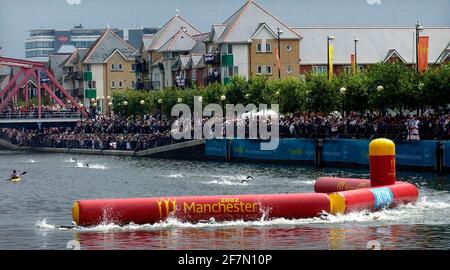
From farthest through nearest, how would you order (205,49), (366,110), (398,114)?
(205,49) < (366,110) < (398,114)

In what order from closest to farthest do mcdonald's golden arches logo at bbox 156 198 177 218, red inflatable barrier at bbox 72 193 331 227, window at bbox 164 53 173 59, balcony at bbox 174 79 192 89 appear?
red inflatable barrier at bbox 72 193 331 227 → mcdonald's golden arches logo at bbox 156 198 177 218 → balcony at bbox 174 79 192 89 → window at bbox 164 53 173 59

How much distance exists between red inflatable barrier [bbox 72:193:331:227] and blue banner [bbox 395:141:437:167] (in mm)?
35710

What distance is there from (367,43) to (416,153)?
8936 centimetres

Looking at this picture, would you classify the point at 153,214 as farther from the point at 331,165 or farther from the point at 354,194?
the point at 331,165

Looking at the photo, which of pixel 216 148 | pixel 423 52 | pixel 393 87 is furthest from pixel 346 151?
pixel 216 148

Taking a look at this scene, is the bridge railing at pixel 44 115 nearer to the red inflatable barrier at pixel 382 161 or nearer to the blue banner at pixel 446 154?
the blue banner at pixel 446 154

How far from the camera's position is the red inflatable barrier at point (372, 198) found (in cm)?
4388

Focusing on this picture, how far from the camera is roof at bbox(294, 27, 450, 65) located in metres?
166

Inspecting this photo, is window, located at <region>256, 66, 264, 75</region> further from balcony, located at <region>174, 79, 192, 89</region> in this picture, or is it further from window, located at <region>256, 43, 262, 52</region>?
balcony, located at <region>174, 79, 192, 89</region>

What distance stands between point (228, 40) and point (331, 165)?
6996cm

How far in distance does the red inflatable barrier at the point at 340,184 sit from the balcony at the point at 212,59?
114 meters

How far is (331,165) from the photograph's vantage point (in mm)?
92250

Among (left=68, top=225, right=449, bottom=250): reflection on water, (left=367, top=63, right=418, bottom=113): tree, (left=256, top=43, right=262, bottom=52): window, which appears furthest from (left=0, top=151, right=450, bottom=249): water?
(left=256, top=43, right=262, bottom=52): window
